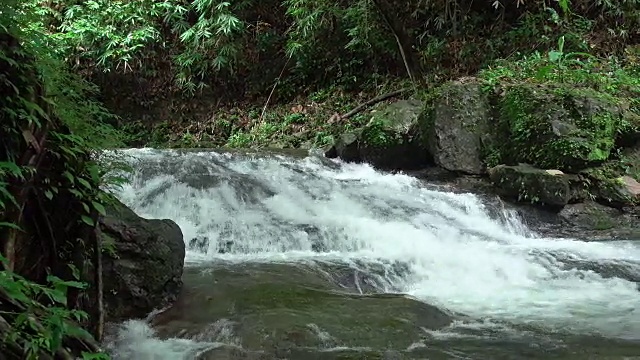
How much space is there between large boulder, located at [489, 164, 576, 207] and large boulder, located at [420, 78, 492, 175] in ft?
2.61

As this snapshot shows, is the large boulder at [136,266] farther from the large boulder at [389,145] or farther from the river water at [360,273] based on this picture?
the large boulder at [389,145]

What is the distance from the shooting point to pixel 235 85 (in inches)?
541

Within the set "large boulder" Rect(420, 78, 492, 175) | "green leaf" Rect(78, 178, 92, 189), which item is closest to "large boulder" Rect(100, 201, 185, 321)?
"green leaf" Rect(78, 178, 92, 189)

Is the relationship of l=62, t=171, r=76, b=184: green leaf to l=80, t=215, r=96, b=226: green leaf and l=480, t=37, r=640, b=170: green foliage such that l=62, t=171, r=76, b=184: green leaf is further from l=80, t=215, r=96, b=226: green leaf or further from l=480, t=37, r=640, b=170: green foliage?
l=480, t=37, r=640, b=170: green foliage

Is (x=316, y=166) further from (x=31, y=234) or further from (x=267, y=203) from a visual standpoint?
(x=31, y=234)

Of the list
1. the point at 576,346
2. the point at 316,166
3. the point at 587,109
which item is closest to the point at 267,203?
the point at 316,166

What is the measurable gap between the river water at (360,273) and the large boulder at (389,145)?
1.33ft

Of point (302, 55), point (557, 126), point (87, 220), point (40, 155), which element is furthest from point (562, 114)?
point (40, 155)

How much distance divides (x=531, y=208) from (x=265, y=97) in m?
7.86

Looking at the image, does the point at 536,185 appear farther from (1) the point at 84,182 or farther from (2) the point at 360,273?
(1) the point at 84,182

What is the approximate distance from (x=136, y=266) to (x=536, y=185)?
5.14 metres

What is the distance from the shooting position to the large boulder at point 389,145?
8.65 m

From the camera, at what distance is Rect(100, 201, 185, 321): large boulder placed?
3.58 metres

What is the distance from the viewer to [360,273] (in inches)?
187
